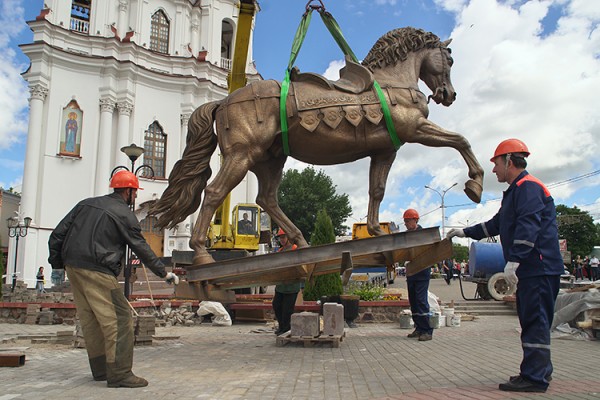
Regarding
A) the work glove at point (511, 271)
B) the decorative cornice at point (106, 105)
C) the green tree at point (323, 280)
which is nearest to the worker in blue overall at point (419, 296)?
the green tree at point (323, 280)

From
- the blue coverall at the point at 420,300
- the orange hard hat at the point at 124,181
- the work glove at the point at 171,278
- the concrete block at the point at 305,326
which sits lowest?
the concrete block at the point at 305,326

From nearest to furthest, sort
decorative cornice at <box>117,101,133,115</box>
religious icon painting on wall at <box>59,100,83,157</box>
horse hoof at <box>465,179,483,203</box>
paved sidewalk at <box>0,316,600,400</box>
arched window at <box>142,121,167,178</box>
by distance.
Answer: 1. paved sidewalk at <box>0,316,600,400</box>
2. horse hoof at <box>465,179,483,203</box>
3. religious icon painting on wall at <box>59,100,83,157</box>
4. decorative cornice at <box>117,101,133,115</box>
5. arched window at <box>142,121,167,178</box>

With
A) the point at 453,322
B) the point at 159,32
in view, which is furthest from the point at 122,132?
the point at 453,322

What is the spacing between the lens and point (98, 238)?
14.5ft

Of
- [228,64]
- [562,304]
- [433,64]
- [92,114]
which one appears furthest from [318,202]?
[433,64]

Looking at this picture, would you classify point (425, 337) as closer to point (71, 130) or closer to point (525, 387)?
point (525, 387)

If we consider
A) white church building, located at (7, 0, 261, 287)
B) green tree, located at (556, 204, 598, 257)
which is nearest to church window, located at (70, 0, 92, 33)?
white church building, located at (7, 0, 261, 287)

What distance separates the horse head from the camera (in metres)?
5.71

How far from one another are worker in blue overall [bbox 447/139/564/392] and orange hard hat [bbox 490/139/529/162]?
0.81 feet

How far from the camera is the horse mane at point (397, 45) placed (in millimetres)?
5633

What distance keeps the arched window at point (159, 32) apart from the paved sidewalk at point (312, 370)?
90.2 feet

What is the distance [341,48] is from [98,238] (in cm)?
339

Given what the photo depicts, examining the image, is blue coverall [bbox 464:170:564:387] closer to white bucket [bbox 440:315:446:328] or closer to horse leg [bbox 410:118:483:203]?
horse leg [bbox 410:118:483:203]

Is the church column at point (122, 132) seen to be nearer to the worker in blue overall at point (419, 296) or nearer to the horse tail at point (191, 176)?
the worker in blue overall at point (419, 296)
